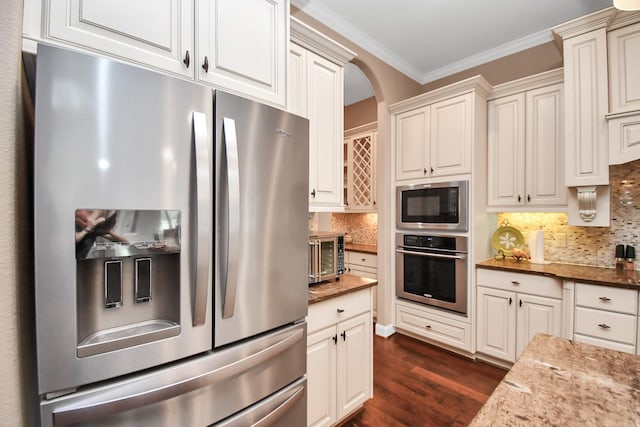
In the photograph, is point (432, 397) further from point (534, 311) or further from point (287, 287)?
point (287, 287)

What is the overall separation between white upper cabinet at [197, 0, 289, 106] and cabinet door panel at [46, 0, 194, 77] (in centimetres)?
7

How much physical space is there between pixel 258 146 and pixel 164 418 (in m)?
1.00

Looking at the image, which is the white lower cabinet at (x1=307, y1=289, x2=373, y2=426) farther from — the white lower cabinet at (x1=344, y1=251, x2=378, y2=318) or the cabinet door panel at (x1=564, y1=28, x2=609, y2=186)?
the cabinet door panel at (x1=564, y1=28, x2=609, y2=186)

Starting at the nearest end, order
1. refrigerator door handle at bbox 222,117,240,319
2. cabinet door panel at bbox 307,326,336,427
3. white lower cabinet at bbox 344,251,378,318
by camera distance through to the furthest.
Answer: refrigerator door handle at bbox 222,117,240,319 < cabinet door panel at bbox 307,326,336,427 < white lower cabinet at bbox 344,251,378,318

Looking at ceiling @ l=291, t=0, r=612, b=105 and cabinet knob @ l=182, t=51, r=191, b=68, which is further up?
ceiling @ l=291, t=0, r=612, b=105

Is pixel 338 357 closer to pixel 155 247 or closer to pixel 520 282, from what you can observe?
pixel 155 247

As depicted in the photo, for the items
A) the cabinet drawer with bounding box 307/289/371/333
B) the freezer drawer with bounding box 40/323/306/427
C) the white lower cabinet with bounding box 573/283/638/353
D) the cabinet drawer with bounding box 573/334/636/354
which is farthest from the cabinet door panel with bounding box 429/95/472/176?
the freezer drawer with bounding box 40/323/306/427

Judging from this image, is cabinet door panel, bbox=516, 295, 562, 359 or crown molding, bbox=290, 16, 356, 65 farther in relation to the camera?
cabinet door panel, bbox=516, 295, 562, 359

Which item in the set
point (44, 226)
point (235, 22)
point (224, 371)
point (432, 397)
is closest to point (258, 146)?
point (235, 22)

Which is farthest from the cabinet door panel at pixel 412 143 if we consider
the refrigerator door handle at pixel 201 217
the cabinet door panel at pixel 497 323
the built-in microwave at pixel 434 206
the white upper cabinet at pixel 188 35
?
the refrigerator door handle at pixel 201 217

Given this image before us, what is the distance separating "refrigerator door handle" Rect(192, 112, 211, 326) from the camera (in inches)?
37.9

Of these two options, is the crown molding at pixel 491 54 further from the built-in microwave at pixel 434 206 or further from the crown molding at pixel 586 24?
the built-in microwave at pixel 434 206

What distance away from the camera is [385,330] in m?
3.21

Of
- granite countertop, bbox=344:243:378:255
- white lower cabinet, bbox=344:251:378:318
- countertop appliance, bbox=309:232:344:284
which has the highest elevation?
countertop appliance, bbox=309:232:344:284
